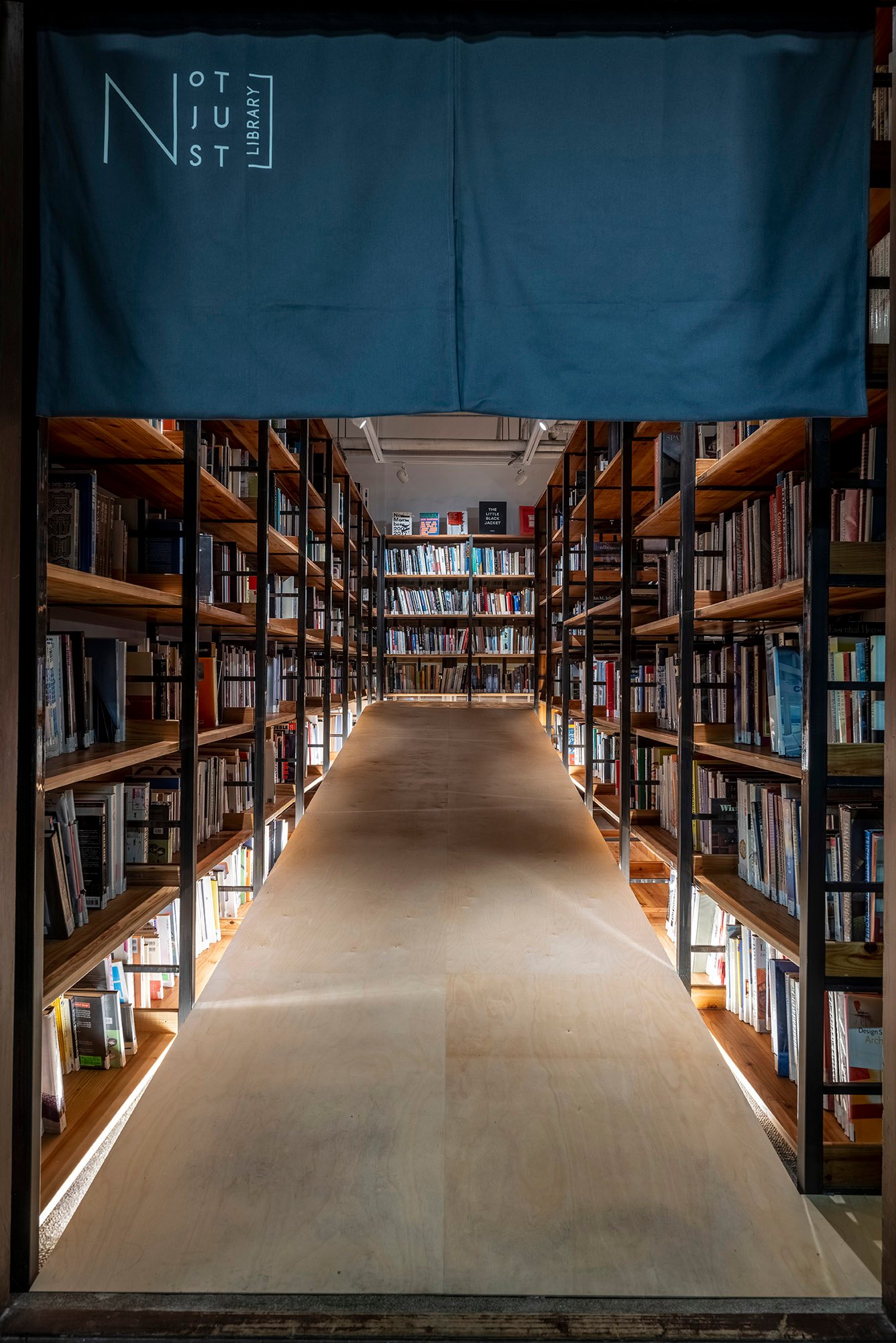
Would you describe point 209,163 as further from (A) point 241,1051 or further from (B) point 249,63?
(A) point 241,1051

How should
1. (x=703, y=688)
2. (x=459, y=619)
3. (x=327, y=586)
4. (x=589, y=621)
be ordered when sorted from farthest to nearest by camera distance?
(x=459, y=619) < (x=327, y=586) < (x=589, y=621) < (x=703, y=688)

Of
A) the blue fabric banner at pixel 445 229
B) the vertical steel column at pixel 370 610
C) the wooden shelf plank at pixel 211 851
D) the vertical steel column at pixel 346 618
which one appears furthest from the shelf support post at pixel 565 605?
the blue fabric banner at pixel 445 229

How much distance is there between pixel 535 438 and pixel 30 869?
5.92 metres

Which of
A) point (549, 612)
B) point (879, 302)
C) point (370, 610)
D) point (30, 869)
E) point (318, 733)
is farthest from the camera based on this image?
point (370, 610)

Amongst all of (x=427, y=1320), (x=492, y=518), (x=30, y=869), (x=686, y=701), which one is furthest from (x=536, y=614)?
(x=427, y=1320)

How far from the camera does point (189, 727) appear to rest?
2.46 m

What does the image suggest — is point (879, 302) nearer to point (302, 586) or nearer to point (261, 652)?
point (261, 652)

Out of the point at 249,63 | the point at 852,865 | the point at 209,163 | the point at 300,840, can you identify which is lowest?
the point at 300,840

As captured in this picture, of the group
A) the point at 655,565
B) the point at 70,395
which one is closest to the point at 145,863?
the point at 70,395

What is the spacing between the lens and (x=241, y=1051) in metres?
2.06

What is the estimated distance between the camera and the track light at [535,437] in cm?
623

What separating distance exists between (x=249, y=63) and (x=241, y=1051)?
220cm

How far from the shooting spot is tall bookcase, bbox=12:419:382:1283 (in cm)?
140

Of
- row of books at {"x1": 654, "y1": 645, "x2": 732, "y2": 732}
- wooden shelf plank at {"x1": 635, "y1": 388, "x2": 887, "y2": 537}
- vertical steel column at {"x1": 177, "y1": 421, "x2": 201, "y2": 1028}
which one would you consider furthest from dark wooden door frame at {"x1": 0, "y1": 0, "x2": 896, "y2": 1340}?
row of books at {"x1": 654, "y1": 645, "x2": 732, "y2": 732}
